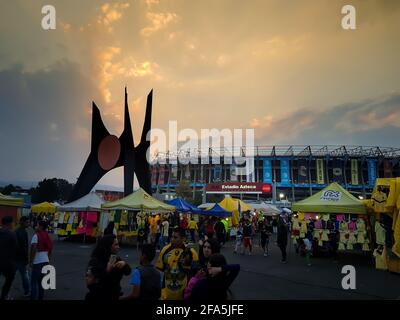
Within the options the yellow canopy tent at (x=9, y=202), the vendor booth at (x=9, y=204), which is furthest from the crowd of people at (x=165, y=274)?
the yellow canopy tent at (x=9, y=202)

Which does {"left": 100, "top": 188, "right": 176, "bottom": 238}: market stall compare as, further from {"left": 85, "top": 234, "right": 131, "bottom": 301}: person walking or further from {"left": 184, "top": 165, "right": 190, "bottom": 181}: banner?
{"left": 184, "top": 165, "right": 190, "bottom": 181}: banner

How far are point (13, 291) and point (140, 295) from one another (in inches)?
211

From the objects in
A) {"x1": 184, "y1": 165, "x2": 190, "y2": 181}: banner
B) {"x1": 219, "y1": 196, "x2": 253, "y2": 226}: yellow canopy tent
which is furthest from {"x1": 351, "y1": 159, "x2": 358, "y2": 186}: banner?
{"x1": 219, "y1": 196, "x2": 253, "y2": 226}: yellow canopy tent

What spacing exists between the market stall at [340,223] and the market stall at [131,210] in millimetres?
7477

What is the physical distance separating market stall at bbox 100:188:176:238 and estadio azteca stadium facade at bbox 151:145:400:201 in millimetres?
41525

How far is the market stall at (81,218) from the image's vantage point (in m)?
18.1

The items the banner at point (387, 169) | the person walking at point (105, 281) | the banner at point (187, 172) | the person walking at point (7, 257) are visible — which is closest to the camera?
the person walking at point (105, 281)

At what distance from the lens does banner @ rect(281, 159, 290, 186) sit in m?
60.9

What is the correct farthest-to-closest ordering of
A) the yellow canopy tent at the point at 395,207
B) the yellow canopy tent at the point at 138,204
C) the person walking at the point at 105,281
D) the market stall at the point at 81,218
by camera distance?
the market stall at the point at 81,218
the yellow canopy tent at the point at 138,204
the yellow canopy tent at the point at 395,207
the person walking at the point at 105,281

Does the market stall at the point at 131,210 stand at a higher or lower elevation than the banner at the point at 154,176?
lower

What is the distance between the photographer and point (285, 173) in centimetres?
6144

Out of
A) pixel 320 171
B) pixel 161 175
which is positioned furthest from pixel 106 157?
pixel 320 171

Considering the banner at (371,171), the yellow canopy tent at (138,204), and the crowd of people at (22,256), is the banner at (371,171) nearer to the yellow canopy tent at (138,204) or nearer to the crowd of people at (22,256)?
the yellow canopy tent at (138,204)
